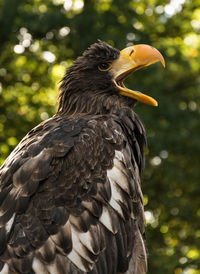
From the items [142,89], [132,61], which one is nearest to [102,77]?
[132,61]

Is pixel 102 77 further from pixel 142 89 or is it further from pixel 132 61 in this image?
pixel 142 89

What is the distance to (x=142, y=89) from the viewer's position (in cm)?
999

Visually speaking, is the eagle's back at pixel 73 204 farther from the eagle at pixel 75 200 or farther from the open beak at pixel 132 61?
the open beak at pixel 132 61

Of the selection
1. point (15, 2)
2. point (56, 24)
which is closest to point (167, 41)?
point (56, 24)

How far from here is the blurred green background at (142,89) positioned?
33.9 ft

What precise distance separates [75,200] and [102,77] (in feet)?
4.79

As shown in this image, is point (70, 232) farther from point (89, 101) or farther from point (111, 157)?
point (89, 101)

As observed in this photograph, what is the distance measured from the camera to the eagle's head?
208 inches

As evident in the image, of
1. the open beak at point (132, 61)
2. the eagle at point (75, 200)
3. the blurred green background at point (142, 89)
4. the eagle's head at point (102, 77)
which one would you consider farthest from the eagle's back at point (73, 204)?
the blurred green background at point (142, 89)

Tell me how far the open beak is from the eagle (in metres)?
A: 0.31

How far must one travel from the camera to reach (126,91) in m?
5.27

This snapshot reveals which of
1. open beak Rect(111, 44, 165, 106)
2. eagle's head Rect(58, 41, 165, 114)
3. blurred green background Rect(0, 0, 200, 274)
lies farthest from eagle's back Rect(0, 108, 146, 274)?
blurred green background Rect(0, 0, 200, 274)

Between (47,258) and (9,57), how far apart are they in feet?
27.2

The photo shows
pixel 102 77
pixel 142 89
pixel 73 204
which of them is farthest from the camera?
pixel 142 89
